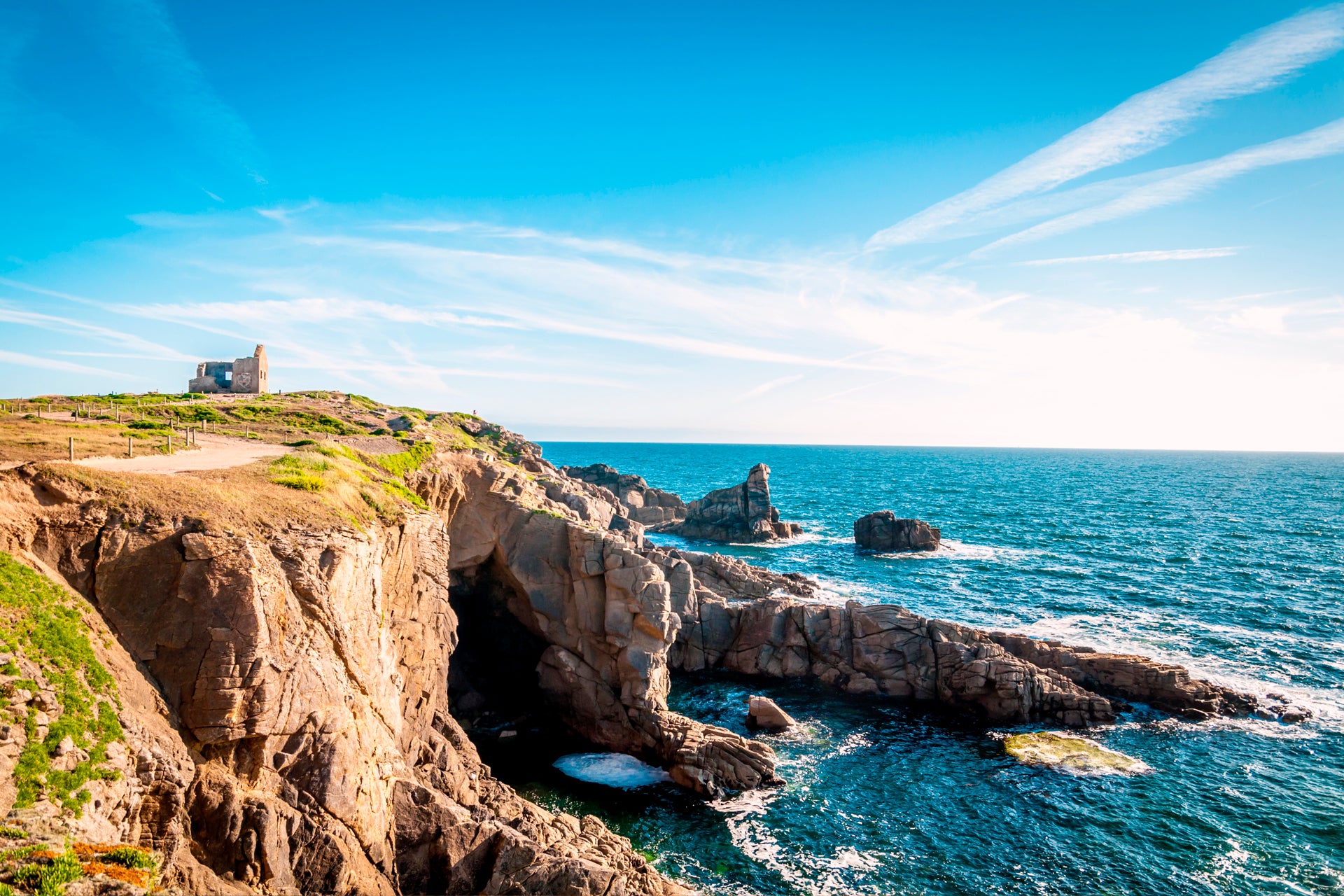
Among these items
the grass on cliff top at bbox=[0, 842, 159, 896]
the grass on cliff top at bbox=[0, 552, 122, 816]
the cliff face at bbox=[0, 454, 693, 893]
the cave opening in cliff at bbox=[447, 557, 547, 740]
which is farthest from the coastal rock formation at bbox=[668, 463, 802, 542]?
the grass on cliff top at bbox=[0, 842, 159, 896]

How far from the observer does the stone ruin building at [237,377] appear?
6281 centimetres

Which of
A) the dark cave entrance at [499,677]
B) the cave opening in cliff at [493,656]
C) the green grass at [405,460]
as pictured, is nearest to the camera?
the green grass at [405,460]

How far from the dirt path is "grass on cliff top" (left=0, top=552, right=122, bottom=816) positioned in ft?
17.0

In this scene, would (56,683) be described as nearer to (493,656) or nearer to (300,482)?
(300,482)

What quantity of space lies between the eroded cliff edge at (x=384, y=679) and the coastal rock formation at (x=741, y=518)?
171ft

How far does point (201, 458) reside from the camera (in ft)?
92.4

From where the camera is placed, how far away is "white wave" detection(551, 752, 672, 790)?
32.2m

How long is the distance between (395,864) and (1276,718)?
45.4 meters

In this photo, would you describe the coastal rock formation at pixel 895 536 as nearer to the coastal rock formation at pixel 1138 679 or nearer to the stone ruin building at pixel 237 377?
the coastal rock formation at pixel 1138 679

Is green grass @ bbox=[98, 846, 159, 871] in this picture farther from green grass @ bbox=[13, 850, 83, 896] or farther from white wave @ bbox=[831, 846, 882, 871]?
white wave @ bbox=[831, 846, 882, 871]

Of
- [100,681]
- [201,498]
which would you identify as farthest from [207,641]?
[201,498]

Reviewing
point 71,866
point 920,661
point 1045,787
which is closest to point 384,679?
point 71,866

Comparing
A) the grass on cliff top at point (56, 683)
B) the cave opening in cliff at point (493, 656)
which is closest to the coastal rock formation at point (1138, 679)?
the cave opening in cliff at point (493, 656)

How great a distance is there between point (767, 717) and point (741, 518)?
5758 centimetres
